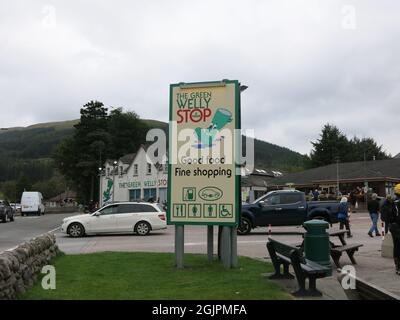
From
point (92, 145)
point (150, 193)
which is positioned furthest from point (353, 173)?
point (92, 145)

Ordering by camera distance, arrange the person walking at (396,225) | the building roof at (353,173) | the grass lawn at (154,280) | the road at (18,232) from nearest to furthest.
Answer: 1. the grass lawn at (154,280)
2. the person walking at (396,225)
3. the road at (18,232)
4. the building roof at (353,173)

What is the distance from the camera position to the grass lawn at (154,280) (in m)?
8.07

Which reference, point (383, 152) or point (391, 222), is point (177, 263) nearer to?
point (391, 222)

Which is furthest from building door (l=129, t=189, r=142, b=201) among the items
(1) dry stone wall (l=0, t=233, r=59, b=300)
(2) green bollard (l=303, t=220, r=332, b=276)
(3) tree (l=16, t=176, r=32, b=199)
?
(3) tree (l=16, t=176, r=32, b=199)

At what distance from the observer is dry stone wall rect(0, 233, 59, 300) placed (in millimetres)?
7051

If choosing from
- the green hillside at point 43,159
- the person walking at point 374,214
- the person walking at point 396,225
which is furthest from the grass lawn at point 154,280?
the green hillside at point 43,159

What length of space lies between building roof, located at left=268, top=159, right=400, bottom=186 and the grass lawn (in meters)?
39.2

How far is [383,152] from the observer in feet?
284

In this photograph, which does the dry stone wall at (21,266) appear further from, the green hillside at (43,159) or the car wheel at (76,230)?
the green hillside at (43,159)

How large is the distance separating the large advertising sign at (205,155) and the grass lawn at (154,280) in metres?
1.19

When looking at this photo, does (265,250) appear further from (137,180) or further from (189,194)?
(137,180)

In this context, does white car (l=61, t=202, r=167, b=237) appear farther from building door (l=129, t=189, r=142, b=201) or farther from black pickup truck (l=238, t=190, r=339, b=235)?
building door (l=129, t=189, r=142, b=201)

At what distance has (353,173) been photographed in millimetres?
52594

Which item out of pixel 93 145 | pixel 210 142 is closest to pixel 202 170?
pixel 210 142
